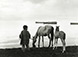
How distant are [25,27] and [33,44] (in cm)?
768

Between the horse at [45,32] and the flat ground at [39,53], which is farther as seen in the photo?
the horse at [45,32]

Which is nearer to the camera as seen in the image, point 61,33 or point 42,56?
point 42,56

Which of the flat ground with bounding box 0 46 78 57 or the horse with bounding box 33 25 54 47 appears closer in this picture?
the flat ground with bounding box 0 46 78 57

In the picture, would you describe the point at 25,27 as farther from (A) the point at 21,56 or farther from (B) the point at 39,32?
(B) the point at 39,32

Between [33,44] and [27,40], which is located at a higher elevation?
[27,40]

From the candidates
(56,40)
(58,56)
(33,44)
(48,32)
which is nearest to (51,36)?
(48,32)

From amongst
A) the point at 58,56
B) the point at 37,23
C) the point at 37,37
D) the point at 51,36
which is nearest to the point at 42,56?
the point at 58,56

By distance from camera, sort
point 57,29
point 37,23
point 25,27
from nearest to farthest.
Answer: point 25,27 < point 57,29 < point 37,23

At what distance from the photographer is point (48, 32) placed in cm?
2269

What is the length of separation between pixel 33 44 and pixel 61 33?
745 centimetres

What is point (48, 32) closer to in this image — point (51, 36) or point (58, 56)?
point (51, 36)

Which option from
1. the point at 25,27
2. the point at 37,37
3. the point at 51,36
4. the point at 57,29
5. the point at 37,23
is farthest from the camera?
the point at 37,23

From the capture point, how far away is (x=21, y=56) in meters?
13.8

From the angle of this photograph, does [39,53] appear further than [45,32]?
No
